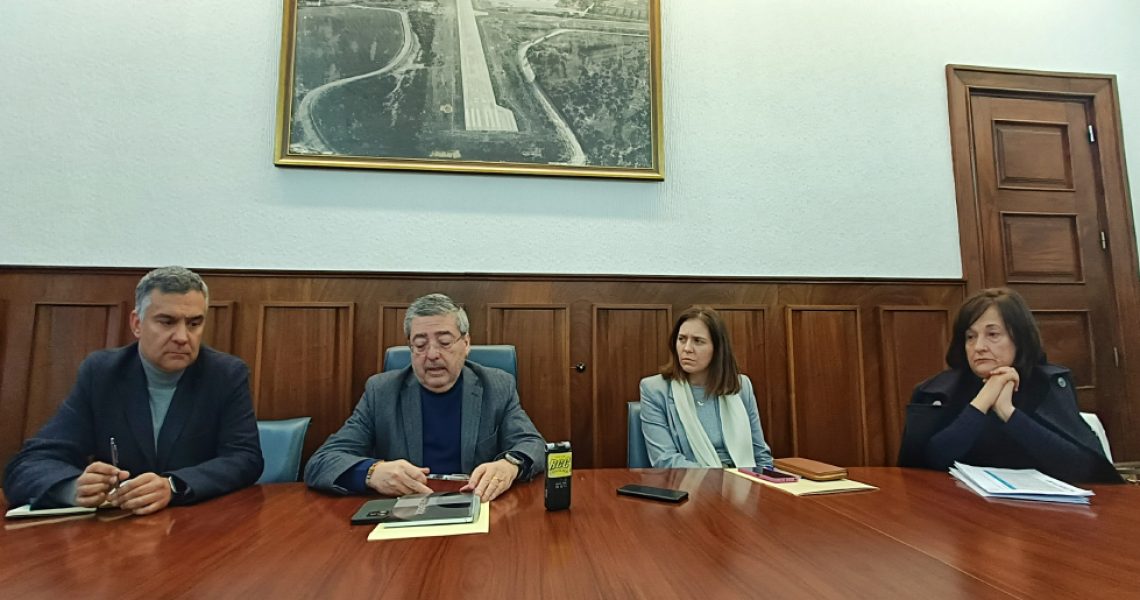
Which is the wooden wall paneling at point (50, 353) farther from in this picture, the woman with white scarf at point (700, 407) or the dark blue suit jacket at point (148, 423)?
the woman with white scarf at point (700, 407)

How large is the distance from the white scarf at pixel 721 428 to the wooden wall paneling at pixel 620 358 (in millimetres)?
672

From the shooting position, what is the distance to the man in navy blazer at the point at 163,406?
1.45 metres

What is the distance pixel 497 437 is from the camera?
179cm

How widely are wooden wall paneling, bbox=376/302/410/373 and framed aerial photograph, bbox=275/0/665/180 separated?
736 mm

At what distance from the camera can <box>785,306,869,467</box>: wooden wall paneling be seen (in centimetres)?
291

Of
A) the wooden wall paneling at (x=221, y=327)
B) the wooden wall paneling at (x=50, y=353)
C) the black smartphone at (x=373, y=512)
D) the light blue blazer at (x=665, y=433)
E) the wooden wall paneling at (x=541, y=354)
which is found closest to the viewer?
the black smartphone at (x=373, y=512)

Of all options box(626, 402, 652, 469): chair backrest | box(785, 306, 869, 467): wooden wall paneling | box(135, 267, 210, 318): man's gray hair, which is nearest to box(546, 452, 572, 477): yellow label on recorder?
box(626, 402, 652, 469): chair backrest

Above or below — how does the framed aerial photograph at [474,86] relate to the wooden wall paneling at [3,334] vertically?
above

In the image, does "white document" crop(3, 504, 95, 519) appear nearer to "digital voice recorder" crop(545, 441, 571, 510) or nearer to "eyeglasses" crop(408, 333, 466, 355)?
"eyeglasses" crop(408, 333, 466, 355)

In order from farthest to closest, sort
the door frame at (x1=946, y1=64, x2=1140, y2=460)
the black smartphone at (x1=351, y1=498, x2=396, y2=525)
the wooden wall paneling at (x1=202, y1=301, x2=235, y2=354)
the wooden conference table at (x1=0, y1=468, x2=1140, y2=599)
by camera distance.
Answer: the door frame at (x1=946, y1=64, x2=1140, y2=460)
the wooden wall paneling at (x1=202, y1=301, x2=235, y2=354)
the black smartphone at (x1=351, y1=498, x2=396, y2=525)
the wooden conference table at (x1=0, y1=468, x2=1140, y2=599)

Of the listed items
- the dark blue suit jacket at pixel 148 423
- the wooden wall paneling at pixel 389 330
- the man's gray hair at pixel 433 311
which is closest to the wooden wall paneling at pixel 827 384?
the man's gray hair at pixel 433 311

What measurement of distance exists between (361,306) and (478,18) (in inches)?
65.2

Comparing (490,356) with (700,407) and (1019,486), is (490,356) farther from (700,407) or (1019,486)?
(1019,486)

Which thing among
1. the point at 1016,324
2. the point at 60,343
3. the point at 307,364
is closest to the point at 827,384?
the point at 1016,324
